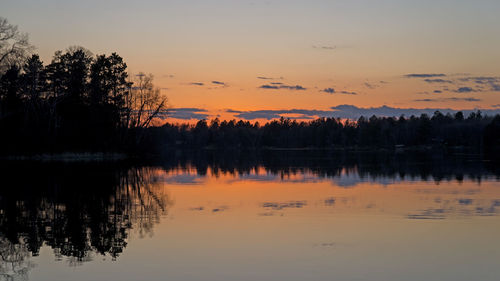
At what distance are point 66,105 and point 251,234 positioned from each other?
60.1m

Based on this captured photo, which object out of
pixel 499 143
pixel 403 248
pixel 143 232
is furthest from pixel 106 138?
pixel 499 143

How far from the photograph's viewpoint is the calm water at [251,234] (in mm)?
11039

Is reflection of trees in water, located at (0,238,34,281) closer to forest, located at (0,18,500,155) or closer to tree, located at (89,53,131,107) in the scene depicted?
forest, located at (0,18,500,155)

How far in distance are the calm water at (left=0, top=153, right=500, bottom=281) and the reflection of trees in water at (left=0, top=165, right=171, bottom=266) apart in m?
0.04

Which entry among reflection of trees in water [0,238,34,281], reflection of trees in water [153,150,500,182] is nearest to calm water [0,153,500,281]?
reflection of trees in water [0,238,34,281]

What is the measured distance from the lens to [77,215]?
60.0 feet

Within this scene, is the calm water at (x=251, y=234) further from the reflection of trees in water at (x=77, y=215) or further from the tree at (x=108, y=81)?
the tree at (x=108, y=81)

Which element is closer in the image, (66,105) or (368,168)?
(368,168)

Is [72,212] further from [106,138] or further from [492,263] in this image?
[106,138]

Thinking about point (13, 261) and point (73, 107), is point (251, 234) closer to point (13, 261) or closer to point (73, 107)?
point (13, 261)

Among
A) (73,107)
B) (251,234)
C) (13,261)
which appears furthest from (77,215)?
(73,107)

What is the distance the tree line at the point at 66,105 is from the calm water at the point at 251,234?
4028 centimetres

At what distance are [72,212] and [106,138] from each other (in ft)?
178

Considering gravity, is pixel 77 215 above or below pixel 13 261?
above
